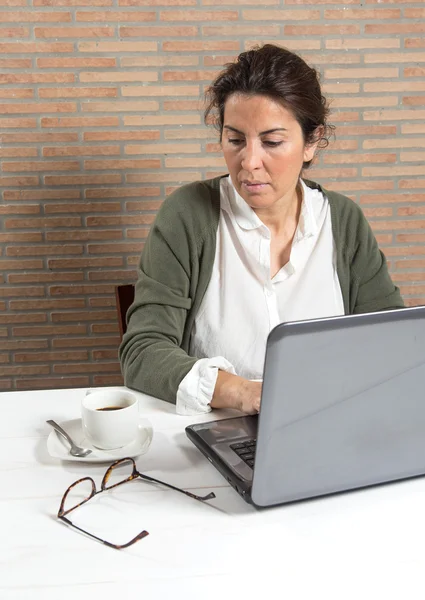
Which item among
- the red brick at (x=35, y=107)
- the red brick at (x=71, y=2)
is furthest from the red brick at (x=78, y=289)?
the red brick at (x=71, y=2)

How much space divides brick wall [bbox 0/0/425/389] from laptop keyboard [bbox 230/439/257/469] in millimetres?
1653

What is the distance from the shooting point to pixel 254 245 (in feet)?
5.31

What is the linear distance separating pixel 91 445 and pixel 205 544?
32 cm

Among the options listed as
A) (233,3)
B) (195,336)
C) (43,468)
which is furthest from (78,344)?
(43,468)

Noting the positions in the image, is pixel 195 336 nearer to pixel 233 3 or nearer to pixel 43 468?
pixel 43 468

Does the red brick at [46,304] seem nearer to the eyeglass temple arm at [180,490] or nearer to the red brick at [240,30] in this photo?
the red brick at [240,30]

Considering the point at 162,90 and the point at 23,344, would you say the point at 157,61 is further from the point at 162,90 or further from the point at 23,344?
the point at 23,344

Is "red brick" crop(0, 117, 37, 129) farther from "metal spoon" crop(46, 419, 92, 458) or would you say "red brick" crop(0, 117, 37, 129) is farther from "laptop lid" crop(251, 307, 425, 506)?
"laptop lid" crop(251, 307, 425, 506)

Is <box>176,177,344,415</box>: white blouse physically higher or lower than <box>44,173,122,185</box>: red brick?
lower

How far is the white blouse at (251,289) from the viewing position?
5.19 ft

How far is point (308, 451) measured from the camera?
80cm

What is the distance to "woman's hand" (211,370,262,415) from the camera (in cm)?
114

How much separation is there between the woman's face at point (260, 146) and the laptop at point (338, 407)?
79cm

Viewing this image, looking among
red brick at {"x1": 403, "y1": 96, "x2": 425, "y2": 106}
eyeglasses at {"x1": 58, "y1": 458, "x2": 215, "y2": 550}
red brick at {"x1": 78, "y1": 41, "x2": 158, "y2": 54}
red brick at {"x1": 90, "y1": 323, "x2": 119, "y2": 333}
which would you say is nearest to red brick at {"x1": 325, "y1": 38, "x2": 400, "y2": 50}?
red brick at {"x1": 403, "y1": 96, "x2": 425, "y2": 106}
